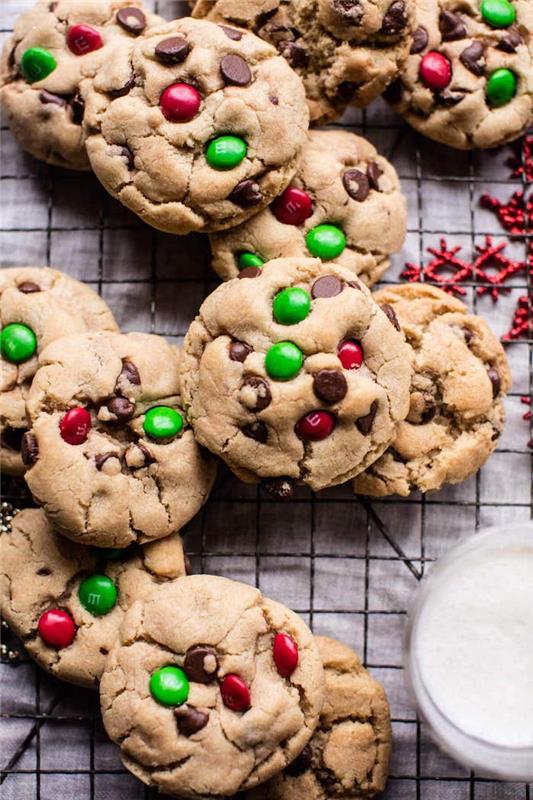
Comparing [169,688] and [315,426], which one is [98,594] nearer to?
[169,688]

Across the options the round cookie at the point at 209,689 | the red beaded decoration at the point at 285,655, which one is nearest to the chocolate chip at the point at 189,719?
the round cookie at the point at 209,689

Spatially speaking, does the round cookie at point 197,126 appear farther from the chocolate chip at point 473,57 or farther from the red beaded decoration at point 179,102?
the chocolate chip at point 473,57

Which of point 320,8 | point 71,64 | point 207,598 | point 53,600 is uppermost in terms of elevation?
point 320,8

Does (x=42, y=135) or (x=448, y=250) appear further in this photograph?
(x=448, y=250)

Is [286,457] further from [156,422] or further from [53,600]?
[53,600]

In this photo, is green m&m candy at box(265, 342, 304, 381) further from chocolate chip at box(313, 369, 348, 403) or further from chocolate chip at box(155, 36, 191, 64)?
chocolate chip at box(155, 36, 191, 64)

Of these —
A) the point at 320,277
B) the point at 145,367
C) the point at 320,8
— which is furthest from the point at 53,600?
the point at 320,8

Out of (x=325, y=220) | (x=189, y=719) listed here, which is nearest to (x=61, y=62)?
(x=325, y=220)
